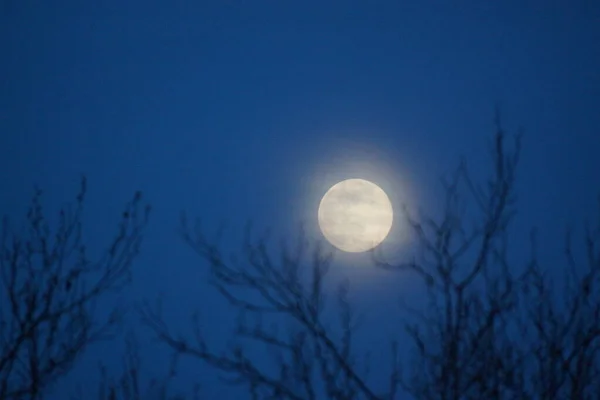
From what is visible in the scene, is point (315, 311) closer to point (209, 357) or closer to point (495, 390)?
point (209, 357)

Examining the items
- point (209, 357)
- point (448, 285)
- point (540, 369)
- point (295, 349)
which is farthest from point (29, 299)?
point (540, 369)

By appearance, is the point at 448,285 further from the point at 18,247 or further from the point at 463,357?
the point at 18,247

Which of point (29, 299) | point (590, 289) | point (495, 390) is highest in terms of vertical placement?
point (590, 289)

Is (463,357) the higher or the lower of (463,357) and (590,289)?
the lower

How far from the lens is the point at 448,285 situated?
5543 millimetres

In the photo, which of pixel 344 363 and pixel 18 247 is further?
pixel 18 247

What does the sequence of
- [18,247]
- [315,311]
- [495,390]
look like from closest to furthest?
[495,390]
[315,311]
[18,247]

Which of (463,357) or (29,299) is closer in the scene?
(463,357)

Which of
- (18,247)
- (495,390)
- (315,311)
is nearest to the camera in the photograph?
(495,390)

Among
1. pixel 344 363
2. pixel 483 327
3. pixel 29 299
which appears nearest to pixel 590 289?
pixel 483 327

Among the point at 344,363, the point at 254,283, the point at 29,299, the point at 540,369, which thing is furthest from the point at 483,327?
the point at 29,299

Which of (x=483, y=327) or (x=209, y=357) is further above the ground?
(x=483, y=327)

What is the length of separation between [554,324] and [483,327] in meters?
0.75

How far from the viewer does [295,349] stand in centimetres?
564
